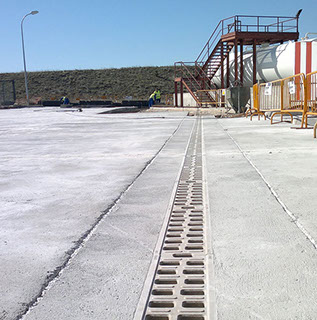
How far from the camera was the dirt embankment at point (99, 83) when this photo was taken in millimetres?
66188

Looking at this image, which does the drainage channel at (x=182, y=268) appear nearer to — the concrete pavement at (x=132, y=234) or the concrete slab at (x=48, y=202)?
the concrete pavement at (x=132, y=234)

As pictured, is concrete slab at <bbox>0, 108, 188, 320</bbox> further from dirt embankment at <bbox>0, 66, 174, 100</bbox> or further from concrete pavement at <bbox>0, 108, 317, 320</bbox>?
dirt embankment at <bbox>0, 66, 174, 100</bbox>

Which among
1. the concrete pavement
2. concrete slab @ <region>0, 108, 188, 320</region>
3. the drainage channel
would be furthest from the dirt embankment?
the drainage channel

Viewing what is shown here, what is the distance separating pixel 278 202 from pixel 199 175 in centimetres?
157

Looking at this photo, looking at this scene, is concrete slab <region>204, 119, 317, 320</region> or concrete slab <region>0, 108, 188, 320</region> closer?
concrete slab <region>204, 119, 317, 320</region>

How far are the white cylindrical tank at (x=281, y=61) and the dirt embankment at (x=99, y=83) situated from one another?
39.6 m

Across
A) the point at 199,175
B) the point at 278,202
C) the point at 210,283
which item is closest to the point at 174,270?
the point at 210,283

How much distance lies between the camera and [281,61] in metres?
21.0

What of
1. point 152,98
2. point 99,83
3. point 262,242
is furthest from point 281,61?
point 99,83

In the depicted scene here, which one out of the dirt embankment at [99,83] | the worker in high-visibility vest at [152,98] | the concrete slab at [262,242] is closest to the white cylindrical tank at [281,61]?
the worker in high-visibility vest at [152,98]

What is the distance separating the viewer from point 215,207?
12.2 feet

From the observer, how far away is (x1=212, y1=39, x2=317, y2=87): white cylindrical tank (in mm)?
19502

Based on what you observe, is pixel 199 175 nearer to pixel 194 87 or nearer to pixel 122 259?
pixel 122 259

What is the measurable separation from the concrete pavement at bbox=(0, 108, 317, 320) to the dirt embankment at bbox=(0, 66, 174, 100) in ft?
191
